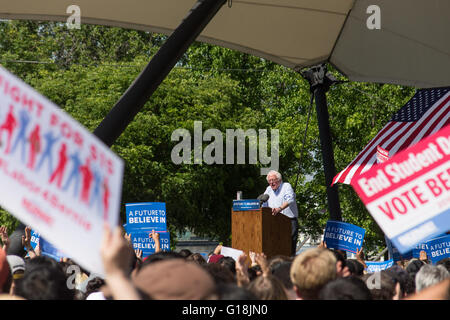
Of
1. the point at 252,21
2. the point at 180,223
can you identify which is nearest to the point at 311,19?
the point at 252,21

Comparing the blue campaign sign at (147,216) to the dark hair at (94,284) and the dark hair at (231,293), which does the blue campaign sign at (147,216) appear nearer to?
the dark hair at (94,284)

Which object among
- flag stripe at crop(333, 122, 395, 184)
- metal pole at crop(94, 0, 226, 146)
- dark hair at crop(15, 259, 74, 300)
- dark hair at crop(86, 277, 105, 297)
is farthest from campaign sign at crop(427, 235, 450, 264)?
dark hair at crop(15, 259, 74, 300)

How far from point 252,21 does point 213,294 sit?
31.4 feet

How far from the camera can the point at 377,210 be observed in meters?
3.21

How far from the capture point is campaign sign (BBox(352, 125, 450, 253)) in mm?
3199

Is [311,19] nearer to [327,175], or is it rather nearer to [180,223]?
[327,175]

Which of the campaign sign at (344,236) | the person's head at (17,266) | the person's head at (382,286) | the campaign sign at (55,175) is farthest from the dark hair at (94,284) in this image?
the campaign sign at (344,236)

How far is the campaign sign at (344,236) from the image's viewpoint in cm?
912

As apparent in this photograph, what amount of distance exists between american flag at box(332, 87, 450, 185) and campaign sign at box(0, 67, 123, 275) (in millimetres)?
7293

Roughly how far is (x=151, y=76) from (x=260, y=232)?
245cm

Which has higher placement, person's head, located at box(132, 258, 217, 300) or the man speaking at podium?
the man speaking at podium

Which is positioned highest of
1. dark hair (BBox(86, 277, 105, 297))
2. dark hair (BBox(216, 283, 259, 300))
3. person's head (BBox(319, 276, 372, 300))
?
dark hair (BBox(86, 277, 105, 297))

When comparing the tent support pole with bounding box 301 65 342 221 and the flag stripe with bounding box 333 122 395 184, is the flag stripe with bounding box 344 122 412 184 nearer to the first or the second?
the flag stripe with bounding box 333 122 395 184

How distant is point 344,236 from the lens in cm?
938
